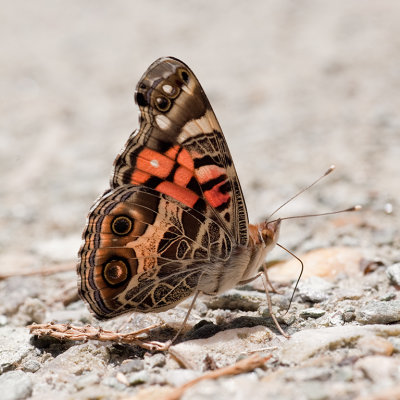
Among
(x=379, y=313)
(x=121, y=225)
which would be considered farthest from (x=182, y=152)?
(x=379, y=313)

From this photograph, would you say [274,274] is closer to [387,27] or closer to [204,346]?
[204,346]

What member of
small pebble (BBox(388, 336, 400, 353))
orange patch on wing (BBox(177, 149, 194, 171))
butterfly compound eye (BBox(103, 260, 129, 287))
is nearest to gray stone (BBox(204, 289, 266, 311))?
butterfly compound eye (BBox(103, 260, 129, 287))

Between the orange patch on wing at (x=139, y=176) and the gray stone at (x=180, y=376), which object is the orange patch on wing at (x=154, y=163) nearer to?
the orange patch on wing at (x=139, y=176)

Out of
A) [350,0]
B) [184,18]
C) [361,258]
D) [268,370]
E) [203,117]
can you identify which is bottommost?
[268,370]

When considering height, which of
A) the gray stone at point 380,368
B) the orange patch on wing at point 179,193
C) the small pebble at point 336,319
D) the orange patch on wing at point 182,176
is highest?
the orange patch on wing at point 182,176

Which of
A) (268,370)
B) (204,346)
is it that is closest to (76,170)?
(204,346)

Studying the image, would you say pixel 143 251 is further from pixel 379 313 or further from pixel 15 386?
pixel 379 313

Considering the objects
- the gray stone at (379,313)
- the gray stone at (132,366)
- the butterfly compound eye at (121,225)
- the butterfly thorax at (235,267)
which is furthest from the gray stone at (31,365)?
the gray stone at (379,313)
